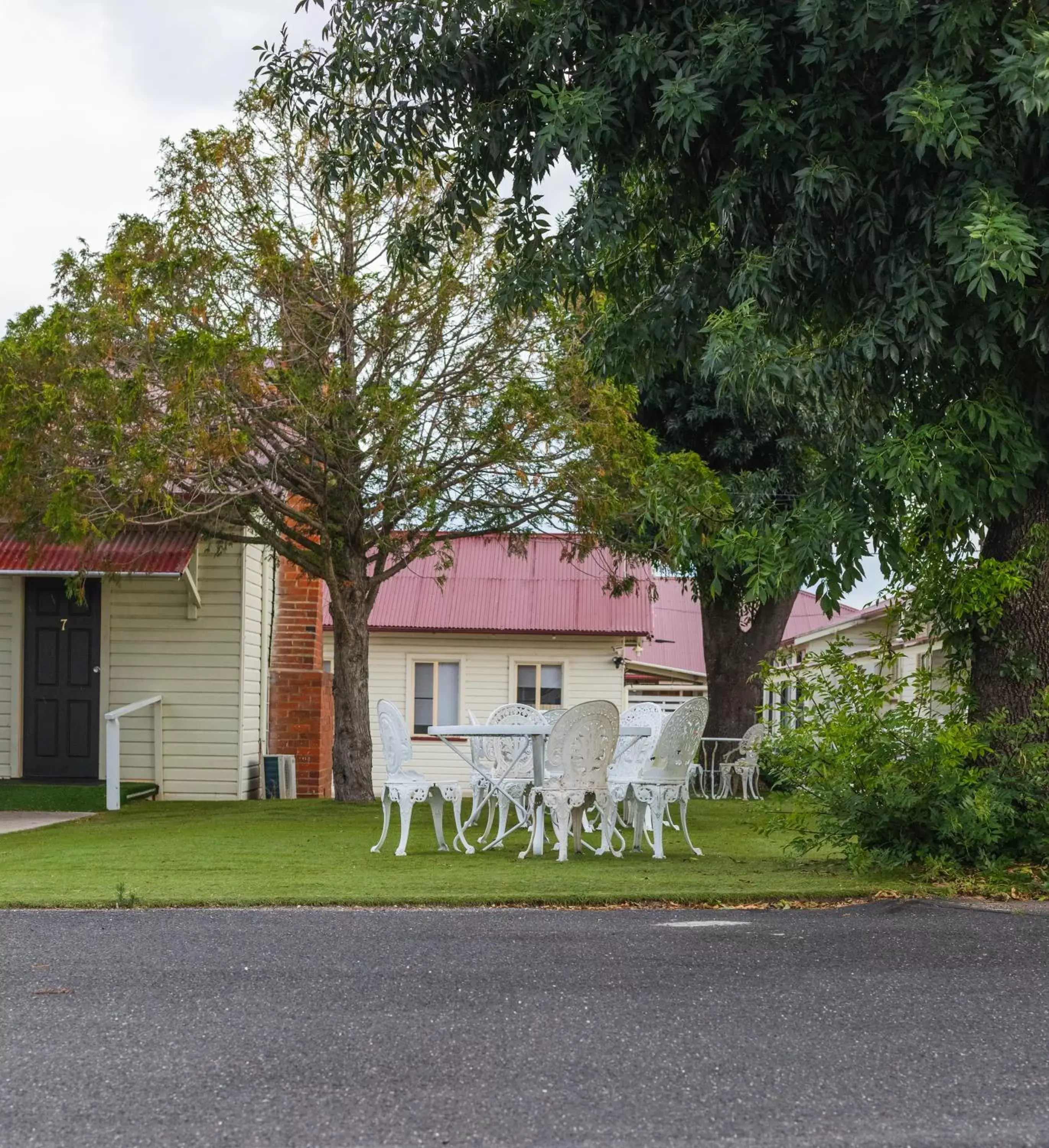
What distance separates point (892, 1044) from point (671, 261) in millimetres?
6093

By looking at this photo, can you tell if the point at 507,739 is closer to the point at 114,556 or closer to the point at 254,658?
the point at 114,556

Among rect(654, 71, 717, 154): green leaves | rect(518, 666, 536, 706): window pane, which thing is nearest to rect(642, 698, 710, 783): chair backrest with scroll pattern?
rect(654, 71, 717, 154): green leaves

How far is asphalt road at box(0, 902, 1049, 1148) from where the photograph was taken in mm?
3604

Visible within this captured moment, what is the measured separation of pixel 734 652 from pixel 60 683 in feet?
30.0

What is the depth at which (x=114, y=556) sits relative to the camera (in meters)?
15.3

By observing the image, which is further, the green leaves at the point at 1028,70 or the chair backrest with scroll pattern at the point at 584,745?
the chair backrest with scroll pattern at the point at 584,745

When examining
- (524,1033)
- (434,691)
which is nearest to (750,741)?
(434,691)

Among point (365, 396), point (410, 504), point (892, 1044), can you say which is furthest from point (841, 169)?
point (410, 504)

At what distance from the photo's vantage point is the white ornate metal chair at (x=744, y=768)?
18.7 metres

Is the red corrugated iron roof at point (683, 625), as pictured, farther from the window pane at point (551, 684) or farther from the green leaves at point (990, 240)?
the green leaves at point (990, 240)

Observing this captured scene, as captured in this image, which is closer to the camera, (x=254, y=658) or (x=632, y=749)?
(x=632, y=749)

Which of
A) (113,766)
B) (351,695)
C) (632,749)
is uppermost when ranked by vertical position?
(351,695)

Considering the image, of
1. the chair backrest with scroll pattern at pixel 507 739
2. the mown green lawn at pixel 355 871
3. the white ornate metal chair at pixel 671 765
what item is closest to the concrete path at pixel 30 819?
the mown green lawn at pixel 355 871

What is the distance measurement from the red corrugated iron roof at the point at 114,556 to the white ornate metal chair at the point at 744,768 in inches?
293
